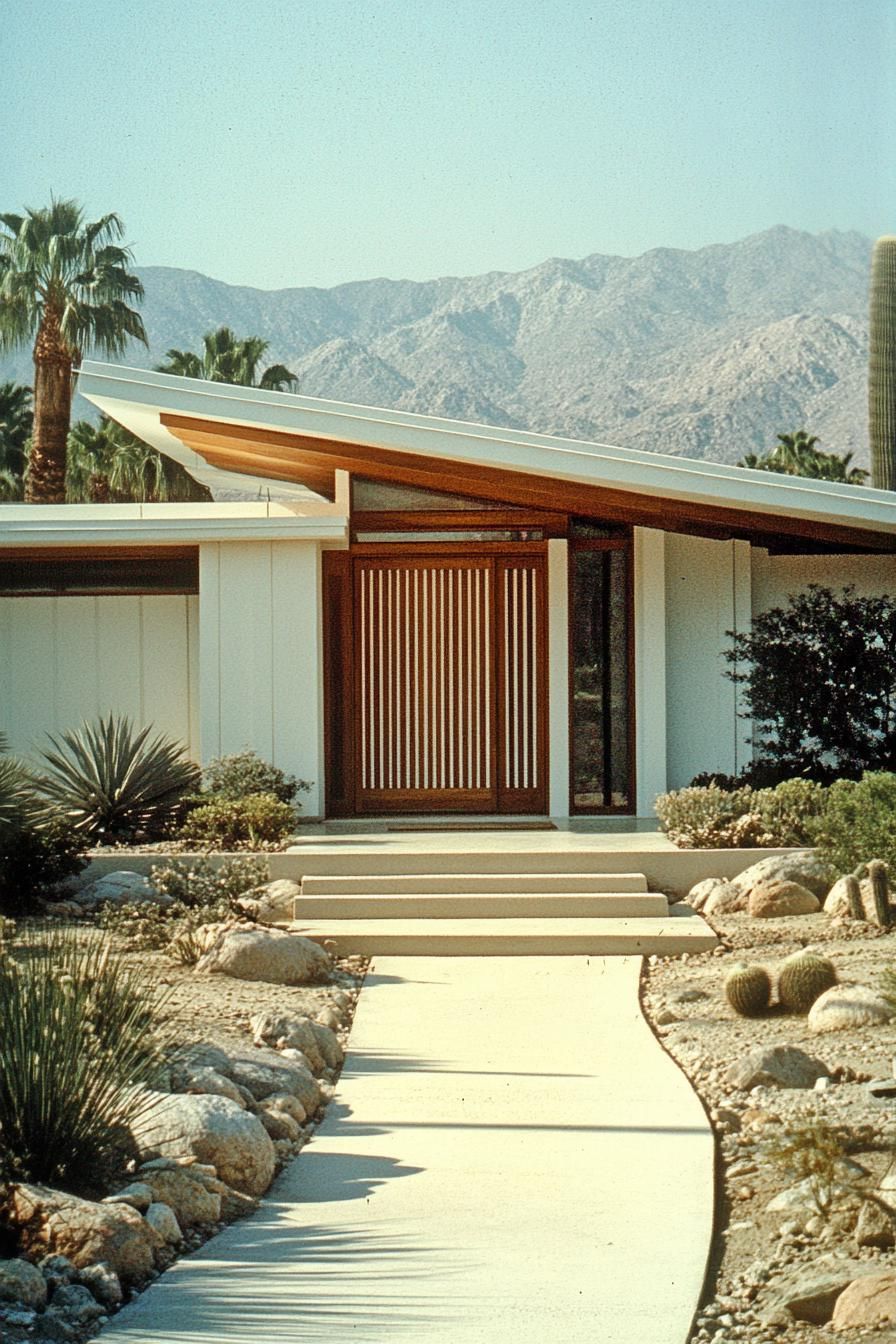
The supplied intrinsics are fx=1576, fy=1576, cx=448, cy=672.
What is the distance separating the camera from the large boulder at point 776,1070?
6.72 metres

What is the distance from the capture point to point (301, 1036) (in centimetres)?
728

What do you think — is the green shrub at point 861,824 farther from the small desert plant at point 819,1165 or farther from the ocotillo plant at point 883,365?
the small desert plant at point 819,1165

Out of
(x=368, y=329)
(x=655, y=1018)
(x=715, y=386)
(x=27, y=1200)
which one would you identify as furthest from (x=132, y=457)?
(x=368, y=329)

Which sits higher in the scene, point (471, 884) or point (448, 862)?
point (448, 862)

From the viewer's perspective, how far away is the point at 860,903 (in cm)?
1014

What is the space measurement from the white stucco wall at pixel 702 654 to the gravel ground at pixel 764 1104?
3883 millimetres

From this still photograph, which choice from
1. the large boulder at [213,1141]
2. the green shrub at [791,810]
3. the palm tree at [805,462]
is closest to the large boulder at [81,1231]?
the large boulder at [213,1141]

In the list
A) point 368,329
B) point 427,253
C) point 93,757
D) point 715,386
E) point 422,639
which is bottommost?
point 93,757

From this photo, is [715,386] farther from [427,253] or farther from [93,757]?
[93,757]

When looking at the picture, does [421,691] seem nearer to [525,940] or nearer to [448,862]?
[448,862]

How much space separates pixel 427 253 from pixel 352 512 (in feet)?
426

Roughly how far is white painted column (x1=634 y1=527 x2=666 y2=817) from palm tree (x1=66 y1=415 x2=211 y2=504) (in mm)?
23954

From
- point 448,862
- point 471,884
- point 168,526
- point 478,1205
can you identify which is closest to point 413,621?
point 168,526

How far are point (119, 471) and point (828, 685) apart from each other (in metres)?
27.2
